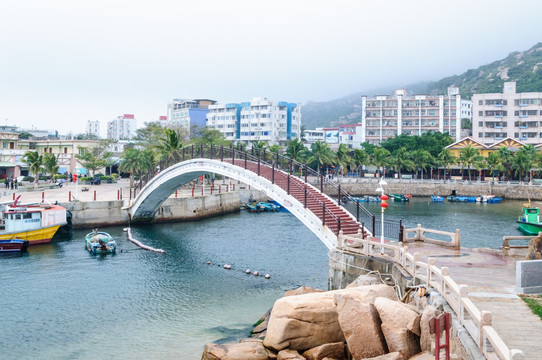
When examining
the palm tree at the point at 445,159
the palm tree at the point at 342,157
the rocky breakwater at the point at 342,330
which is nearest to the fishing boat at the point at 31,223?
the rocky breakwater at the point at 342,330

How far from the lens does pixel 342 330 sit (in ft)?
54.5

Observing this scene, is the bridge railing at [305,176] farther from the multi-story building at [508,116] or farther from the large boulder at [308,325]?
the multi-story building at [508,116]

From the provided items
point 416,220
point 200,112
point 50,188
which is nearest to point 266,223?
point 416,220

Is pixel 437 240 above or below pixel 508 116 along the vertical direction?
below

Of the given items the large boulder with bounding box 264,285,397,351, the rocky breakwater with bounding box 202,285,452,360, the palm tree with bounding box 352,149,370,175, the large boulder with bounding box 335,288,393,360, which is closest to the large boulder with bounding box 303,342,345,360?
the rocky breakwater with bounding box 202,285,452,360

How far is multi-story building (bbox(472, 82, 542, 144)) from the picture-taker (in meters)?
115

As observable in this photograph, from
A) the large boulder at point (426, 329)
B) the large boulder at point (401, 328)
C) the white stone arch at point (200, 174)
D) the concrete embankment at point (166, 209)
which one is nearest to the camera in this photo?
the large boulder at point (426, 329)

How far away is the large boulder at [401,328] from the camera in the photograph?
14711mm

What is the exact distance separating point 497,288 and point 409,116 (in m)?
117

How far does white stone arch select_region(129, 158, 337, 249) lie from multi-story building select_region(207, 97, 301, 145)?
72.0 meters

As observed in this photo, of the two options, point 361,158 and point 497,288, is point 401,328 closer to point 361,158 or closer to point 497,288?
point 497,288

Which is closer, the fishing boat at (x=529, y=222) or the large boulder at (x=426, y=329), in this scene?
the large boulder at (x=426, y=329)

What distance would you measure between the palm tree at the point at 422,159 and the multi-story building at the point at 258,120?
37.1m

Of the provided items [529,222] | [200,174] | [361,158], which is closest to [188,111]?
[361,158]
